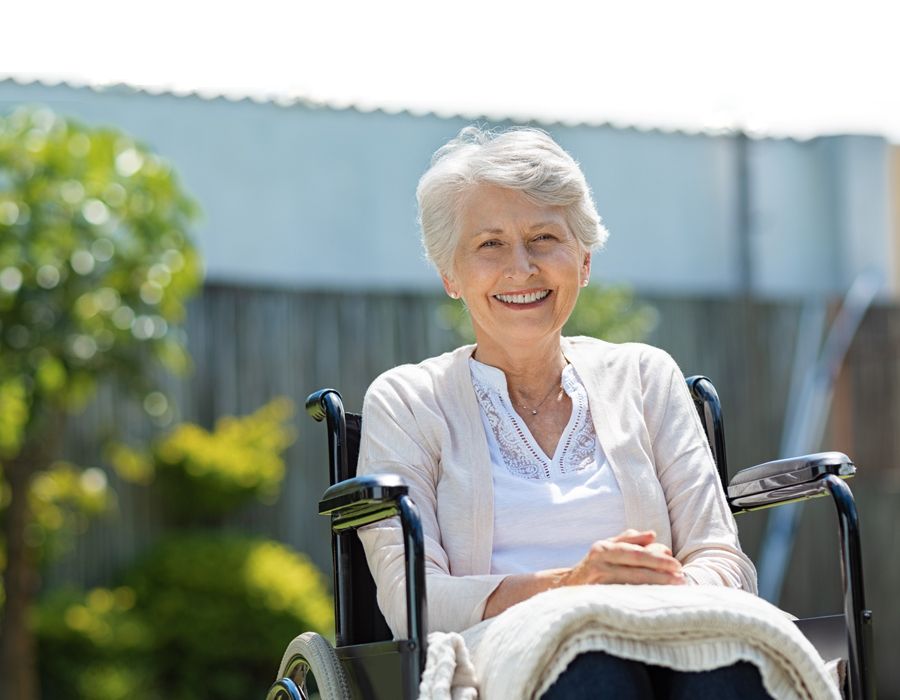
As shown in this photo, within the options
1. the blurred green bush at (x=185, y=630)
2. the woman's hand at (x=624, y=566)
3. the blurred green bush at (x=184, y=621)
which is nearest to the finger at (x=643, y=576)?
the woman's hand at (x=624, y=566)

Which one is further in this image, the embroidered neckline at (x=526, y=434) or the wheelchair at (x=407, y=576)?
the embroidered neckline at (x=526, y=434)

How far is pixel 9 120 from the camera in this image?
575 cm

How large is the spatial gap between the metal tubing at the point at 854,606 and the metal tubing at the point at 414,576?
1.92 feet

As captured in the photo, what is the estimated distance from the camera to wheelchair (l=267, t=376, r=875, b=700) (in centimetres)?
191

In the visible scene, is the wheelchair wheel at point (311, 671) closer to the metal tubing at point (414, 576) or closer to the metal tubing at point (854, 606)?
the metal tubing at point (414, 576)

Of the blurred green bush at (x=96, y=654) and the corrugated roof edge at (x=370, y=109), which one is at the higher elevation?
the corrugated roof edge at (x=370, y=109)

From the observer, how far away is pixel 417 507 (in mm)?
2102

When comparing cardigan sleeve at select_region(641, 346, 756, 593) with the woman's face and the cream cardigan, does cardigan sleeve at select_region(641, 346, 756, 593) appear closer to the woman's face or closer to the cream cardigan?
the cream cardigan

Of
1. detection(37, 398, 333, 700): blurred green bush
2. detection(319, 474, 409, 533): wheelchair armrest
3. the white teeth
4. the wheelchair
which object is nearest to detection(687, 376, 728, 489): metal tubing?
the wheelchair

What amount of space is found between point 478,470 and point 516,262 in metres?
0.33

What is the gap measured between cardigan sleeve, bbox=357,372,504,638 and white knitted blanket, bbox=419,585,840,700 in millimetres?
283

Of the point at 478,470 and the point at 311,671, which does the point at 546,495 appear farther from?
the point at 311,671

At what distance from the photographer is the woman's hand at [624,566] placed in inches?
76.3

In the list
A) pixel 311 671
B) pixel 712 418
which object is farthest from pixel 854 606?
pixel 311 671
